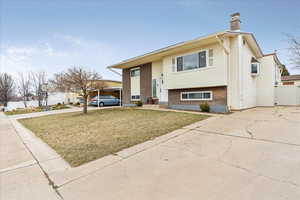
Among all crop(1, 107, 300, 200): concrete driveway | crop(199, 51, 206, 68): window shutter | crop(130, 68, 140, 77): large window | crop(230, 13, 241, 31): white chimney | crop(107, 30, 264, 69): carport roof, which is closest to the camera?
crop(1, 107, 300, 200): concrete driveway

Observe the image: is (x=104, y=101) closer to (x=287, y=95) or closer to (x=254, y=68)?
(x=254, y=68)

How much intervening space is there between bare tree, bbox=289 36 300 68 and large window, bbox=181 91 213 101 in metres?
8.47

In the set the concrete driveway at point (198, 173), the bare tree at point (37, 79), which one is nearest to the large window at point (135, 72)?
the concrete driveway at point (198, 173)

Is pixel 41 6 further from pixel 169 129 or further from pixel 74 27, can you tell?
pixel 169 129

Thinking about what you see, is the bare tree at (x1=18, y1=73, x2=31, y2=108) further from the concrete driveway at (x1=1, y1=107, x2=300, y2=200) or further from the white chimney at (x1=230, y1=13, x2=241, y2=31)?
the white chimney at (x1=230, y1=13, x2=241, y2=31)

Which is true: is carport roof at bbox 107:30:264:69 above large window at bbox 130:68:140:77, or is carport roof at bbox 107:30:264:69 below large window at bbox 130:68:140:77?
above

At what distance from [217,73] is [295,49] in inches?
327

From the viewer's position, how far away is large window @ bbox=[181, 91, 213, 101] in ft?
31.1

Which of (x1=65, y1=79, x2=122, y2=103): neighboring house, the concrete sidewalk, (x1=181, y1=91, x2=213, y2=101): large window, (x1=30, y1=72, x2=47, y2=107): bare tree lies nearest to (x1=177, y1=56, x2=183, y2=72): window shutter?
(x1=181, y1=91, x2=213, y2=101): large window

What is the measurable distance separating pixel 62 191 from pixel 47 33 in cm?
1216

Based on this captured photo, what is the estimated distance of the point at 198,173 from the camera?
2.46 metres

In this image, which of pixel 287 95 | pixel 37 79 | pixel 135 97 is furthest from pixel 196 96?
pixel 37 79

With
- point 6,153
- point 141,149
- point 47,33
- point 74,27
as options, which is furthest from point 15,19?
point 141,149

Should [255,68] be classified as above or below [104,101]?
above
